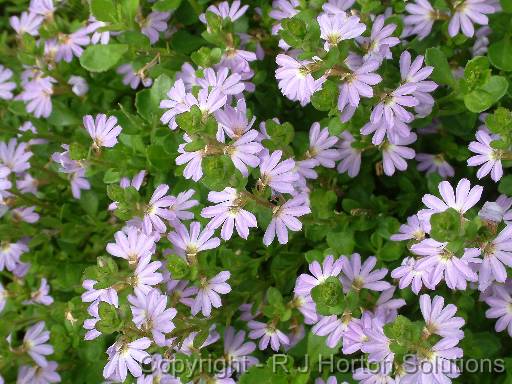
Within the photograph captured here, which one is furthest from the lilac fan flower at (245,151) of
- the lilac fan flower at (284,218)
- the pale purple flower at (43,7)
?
the pale purple flower at (43,7)

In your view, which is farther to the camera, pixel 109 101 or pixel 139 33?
pixel 109 101

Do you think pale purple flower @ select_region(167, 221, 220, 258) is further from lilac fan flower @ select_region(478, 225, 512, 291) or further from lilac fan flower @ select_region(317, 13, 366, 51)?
lilac fan flower @ select_region(478, 225, 512, 291)

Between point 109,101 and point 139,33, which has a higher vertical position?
point 139,33

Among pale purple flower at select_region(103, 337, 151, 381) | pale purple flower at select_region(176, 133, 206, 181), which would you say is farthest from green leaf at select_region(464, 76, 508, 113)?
pale purple flower at select_region(103, 337, 151, 381)

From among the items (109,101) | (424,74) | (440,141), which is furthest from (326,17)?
(109,101)

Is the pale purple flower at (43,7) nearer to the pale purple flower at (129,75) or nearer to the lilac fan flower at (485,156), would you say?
the pale purple flower at (129,75)

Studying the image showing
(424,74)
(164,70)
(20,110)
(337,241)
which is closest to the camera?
(424,74)

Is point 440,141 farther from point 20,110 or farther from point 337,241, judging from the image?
point 20,110
